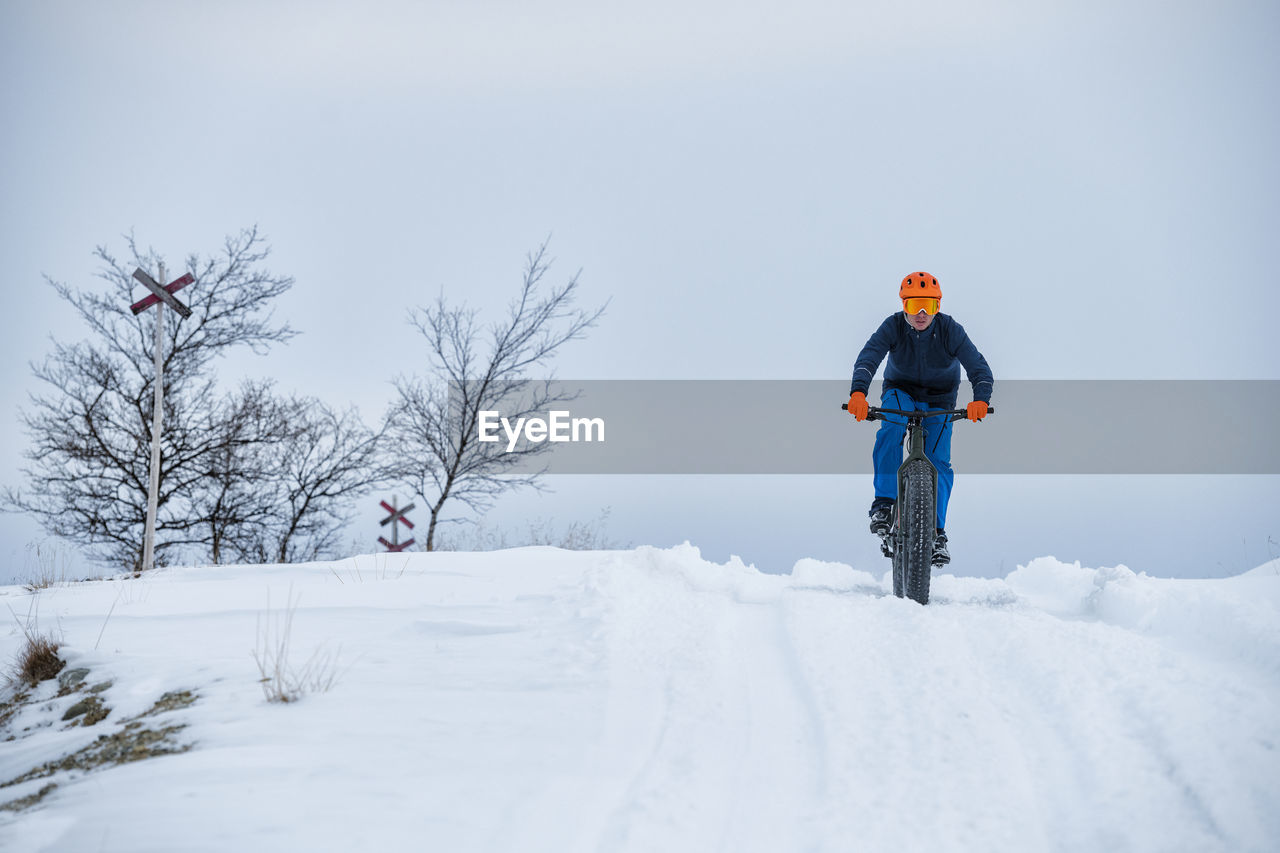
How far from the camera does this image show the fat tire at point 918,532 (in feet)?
16.2

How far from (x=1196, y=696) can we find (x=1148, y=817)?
0.78 meters

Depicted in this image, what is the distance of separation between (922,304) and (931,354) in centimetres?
42

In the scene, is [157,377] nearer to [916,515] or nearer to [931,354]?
[931,354]

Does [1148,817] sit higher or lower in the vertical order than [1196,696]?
lower

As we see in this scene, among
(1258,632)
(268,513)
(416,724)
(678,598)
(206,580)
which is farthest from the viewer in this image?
(268,513)

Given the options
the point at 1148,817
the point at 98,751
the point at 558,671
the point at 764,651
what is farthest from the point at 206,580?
the point at 1148,817

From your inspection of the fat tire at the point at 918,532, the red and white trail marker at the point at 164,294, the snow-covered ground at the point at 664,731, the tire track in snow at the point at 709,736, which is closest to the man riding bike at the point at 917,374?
the fat tire at the point at 918,532

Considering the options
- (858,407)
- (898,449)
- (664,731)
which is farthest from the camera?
(898,449)

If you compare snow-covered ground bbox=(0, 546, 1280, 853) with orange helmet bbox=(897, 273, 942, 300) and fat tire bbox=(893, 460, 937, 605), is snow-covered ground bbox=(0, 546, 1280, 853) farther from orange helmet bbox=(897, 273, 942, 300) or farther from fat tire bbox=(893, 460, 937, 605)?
orange helmet bbox=(897, 273, 942, 300)

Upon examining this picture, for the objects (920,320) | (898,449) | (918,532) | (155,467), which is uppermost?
(920,320)

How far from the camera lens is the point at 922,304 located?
215 inches

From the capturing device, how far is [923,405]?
573 cm

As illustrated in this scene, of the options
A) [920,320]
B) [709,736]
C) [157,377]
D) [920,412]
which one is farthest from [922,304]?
[157,377]

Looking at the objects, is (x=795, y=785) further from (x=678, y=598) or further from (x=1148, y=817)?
(x=678, y=598)
